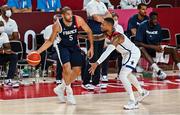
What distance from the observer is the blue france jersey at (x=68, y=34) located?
11109 millimetres

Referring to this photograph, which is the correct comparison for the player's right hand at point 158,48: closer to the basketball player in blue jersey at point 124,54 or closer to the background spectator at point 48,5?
the background spectator at point 48,5

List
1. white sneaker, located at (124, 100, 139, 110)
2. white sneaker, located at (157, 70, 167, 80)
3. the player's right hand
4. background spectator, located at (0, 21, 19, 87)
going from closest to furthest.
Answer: white sneaker, located at (124, 100, 139, 110) < background spectator, located at (0, 21, 19, 87) < white sneaker, located at (157, 70, 167, 80) < the player's right hand

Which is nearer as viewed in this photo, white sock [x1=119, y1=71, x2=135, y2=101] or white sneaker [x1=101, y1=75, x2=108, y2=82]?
white sock [x1=119, y1=71, x2=135, y2=101]

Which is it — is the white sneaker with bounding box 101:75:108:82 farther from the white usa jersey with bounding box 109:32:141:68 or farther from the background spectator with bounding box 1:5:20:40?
the white usa jersey with bounding box 109:32:141:68

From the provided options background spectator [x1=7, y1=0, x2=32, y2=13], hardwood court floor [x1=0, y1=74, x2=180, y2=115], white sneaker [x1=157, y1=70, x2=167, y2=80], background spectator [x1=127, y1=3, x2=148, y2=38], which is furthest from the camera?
background spectator [x1=7, y1=0, x2=32, y2=13]

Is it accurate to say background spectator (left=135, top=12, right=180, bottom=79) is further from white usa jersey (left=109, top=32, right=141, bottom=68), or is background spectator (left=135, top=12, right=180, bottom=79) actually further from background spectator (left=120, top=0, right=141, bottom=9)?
white usa jersey (left=109, top=32, right=141, bottom=68)

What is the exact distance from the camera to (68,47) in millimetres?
11258

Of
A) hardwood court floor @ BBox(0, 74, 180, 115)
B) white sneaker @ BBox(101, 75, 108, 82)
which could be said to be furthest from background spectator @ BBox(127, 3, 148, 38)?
white sneaker @ BBox(101, 75, 108, 82)

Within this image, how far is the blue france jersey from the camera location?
11109mm

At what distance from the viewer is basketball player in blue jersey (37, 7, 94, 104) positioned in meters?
11.0

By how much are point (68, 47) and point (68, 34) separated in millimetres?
280

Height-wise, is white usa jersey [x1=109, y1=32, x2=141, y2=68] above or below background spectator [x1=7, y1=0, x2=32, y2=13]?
below

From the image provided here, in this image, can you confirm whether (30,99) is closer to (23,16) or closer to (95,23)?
(95,23)

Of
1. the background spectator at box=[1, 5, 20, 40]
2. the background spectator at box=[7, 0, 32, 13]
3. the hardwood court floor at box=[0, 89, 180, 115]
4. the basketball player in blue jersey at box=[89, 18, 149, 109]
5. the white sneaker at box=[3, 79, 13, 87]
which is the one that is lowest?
the hardwood court floor at box=[0, 89, 180, 115]
